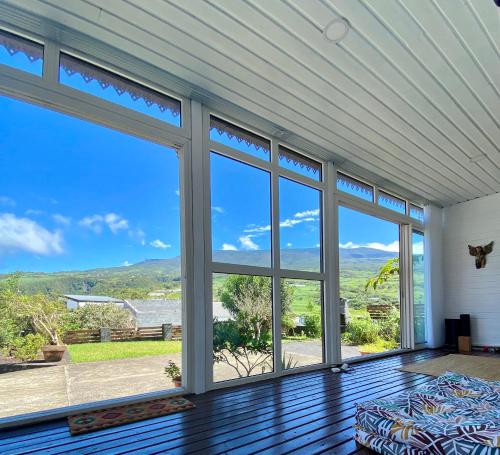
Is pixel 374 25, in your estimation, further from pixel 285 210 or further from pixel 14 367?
pixel 14 367

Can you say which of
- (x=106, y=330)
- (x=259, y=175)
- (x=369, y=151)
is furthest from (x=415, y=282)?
(x=106, y=330)

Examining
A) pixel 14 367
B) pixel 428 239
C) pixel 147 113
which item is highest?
pixel 147 113

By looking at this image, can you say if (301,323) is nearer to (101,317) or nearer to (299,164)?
(299,164)

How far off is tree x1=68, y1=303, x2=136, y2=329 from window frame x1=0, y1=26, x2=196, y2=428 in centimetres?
66

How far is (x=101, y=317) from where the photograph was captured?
3982 mm

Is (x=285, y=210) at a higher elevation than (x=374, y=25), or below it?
below

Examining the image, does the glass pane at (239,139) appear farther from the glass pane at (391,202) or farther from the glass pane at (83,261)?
the glass pane at (391,202)

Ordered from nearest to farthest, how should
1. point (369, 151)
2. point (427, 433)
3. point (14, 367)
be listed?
point (427, 433) < point (14, 367) < point (369, 151)

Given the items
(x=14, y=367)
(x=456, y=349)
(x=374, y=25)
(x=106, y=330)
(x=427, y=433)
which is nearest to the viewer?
(x=427, y=433)

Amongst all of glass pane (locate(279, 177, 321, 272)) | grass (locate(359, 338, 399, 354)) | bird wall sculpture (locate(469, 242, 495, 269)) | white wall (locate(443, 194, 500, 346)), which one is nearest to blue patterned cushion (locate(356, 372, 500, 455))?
glass pane (locate(279, 177, 321, 272))

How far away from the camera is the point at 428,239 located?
321 inches

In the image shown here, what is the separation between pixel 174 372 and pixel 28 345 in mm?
1411

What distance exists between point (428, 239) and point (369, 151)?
358 centimetres

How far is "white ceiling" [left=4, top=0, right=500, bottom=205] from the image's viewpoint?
282 cm
